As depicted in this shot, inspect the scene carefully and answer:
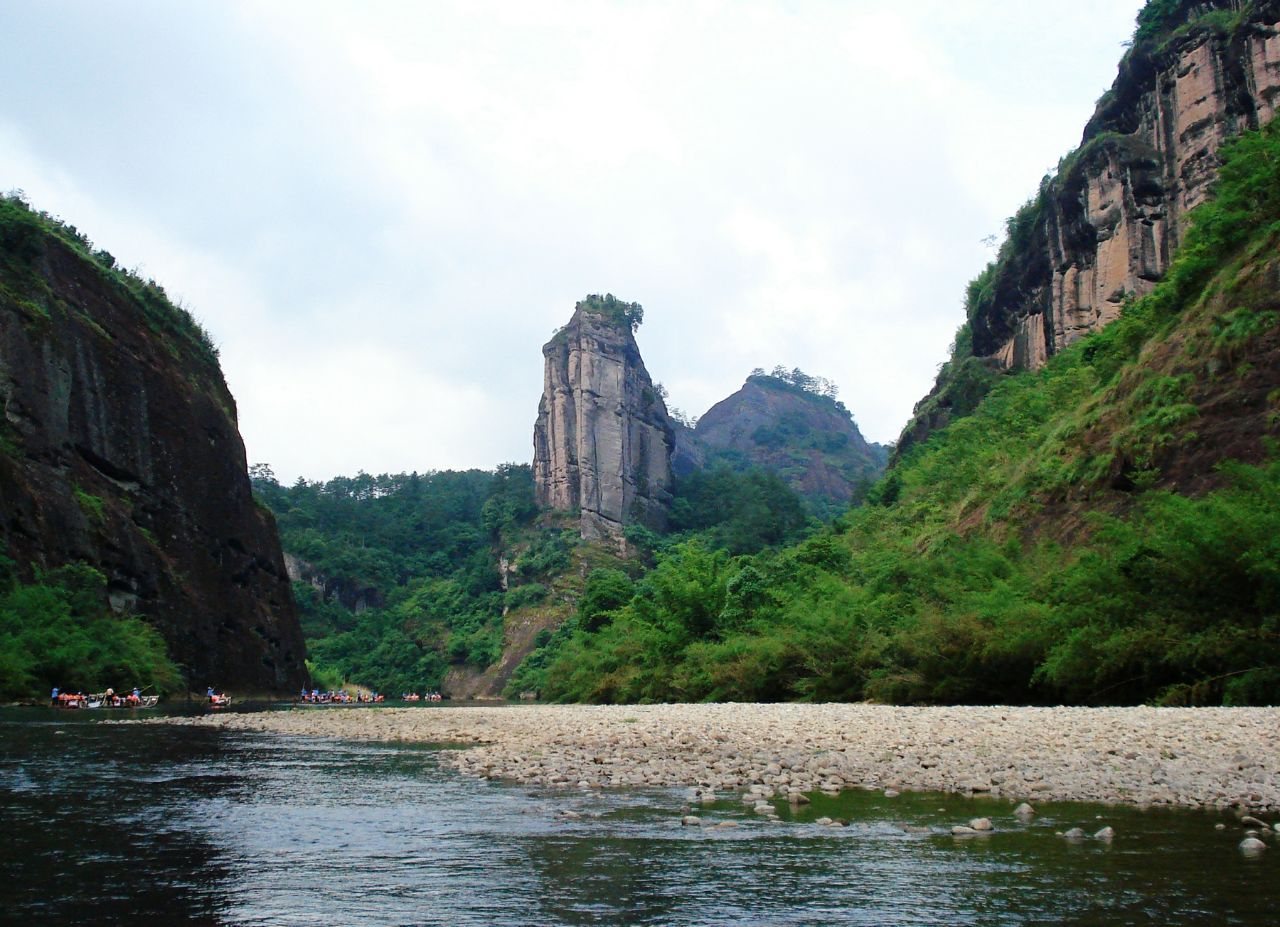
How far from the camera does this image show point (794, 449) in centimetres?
18012

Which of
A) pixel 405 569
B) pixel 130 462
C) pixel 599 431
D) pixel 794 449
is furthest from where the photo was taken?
pixel 794 449

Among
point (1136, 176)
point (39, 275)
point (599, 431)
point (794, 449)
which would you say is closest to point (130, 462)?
point (39, 275)

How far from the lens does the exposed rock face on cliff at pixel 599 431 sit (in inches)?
4176

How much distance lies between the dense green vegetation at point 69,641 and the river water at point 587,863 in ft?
90.0

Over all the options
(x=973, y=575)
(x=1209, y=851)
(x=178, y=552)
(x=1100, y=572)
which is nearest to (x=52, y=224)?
(x=178, y=552)

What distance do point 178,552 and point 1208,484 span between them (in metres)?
46.8

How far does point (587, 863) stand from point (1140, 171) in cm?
4483

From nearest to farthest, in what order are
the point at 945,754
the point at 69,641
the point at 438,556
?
1. the point at 945,754
2. the point at 69,641
3. the point at 438,556

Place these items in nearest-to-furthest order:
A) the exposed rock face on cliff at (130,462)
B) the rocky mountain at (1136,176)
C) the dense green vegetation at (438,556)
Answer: the rocky mountain at (1136,176), the exposed rock face on cliff at (130,462), the dense green vegetation at (438,556)

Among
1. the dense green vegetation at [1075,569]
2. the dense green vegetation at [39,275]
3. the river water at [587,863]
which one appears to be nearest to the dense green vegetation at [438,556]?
the dense green vegetation at [39,275]

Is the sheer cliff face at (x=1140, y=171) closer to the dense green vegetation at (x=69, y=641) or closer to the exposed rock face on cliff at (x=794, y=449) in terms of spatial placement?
the dense green vegetation at (x=69, y=641)

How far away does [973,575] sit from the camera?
67.4 feet

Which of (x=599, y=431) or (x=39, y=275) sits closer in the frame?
(x=39, y=275)

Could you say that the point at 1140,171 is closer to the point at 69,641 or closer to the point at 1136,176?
the point at 1136,176
